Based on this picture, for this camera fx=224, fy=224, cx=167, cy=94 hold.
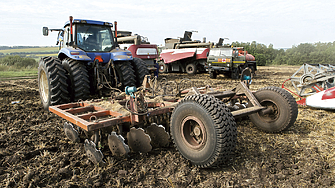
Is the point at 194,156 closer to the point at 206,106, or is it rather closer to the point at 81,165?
the point at 206,106

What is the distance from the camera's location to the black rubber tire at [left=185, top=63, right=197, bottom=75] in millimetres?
15692

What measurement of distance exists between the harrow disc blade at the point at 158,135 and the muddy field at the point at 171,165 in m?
0.12

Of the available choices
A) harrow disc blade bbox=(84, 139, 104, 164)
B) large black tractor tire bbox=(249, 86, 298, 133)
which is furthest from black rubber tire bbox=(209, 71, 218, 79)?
harrow disc blade bbox=(84, 139, 104, 164)

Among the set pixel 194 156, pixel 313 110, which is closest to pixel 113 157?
pixel 194 156

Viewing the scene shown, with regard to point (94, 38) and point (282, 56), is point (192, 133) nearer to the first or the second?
point (94, 38)

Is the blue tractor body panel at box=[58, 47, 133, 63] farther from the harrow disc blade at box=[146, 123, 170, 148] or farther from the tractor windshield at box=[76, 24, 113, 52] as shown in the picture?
the harrow disc blade at box=[146, 123, 170, 148]

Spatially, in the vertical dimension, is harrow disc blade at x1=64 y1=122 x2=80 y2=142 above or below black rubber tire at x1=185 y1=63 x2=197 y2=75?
below

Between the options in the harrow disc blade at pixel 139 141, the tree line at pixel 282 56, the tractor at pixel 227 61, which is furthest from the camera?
the tree line at pixel 282 56

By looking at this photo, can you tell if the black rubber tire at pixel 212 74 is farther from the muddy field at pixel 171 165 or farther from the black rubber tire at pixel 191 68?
the muddy field at pixel 171 165

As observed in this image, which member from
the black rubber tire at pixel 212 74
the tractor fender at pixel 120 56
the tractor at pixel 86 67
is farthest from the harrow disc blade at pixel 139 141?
the black rubber tire at pixel 212 74

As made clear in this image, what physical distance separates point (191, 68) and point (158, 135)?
13123 mm

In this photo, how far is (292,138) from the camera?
355 centimetres

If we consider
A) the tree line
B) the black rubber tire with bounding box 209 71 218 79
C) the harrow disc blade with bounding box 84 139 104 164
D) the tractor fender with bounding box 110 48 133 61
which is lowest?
the harrow disc blade with bounding box 84 139 104 164

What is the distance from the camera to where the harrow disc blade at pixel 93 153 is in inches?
110
